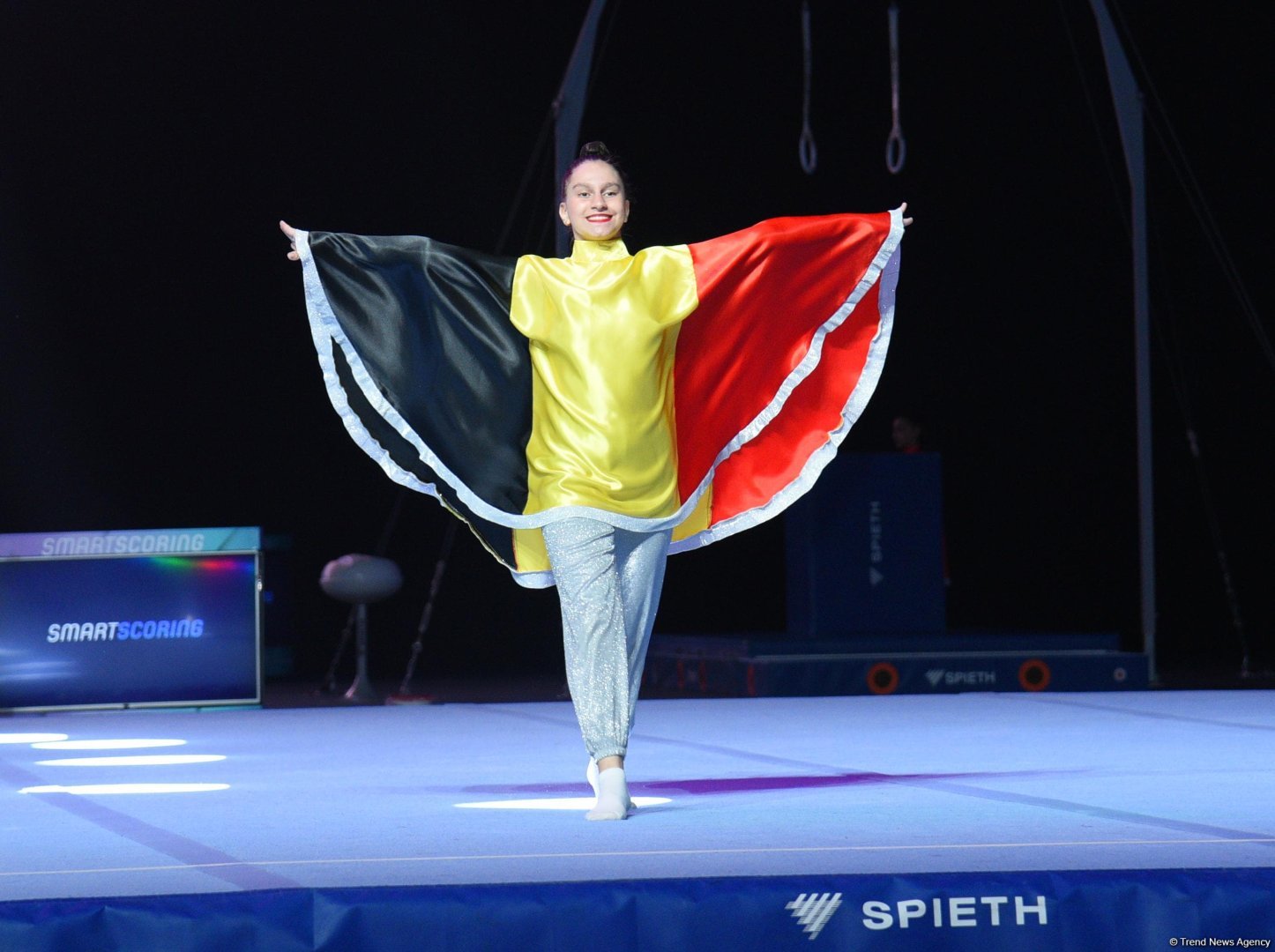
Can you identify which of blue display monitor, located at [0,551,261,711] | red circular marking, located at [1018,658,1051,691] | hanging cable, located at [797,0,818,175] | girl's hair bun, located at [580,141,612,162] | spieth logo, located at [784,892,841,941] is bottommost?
red circular marking, located at [1018,658,1051,691]

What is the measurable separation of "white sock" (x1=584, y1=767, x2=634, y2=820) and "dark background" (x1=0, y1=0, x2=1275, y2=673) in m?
3.71

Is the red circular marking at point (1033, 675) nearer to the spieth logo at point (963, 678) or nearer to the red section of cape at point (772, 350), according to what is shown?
the spieth logo at point (963, 678)

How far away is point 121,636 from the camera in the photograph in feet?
19.9

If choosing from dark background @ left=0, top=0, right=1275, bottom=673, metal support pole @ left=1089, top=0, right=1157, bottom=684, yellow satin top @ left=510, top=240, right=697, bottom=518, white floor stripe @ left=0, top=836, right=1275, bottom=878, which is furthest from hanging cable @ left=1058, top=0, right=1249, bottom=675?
white floor stripe @ left=0, top=836, right=1275, bottom=878

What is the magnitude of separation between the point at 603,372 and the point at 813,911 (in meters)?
1.35

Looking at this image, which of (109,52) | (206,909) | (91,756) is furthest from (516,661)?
(206,909)

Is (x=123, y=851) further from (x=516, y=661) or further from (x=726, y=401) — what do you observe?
(x=516, y=661)

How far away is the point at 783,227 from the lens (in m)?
3.70

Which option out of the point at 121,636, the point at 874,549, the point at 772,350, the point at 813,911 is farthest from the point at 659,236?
the point at 813,911

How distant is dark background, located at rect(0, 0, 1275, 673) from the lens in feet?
23.4

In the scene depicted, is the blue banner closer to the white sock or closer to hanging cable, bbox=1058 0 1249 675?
the white sock

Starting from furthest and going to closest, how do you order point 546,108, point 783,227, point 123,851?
point 546,108 < point 783,227 < point 123,851

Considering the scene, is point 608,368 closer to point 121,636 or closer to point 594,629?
point 594,629

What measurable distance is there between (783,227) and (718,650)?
359cm
